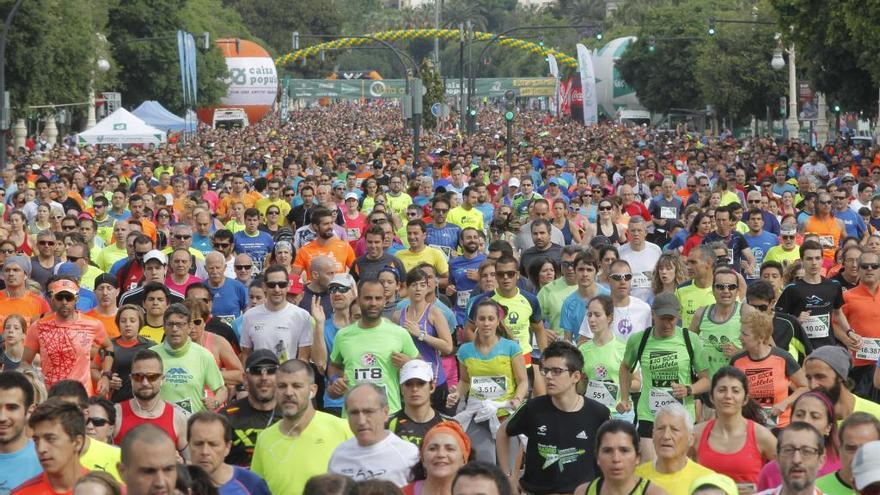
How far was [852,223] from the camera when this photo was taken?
694 inches

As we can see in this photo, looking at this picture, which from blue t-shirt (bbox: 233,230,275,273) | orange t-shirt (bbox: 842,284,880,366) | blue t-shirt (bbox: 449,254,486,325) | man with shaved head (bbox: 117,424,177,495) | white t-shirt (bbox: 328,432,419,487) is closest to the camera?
man with shaved head (bbox: 117,424,177,495)

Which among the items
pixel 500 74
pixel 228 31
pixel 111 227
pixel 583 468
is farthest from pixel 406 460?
pixel 500 74

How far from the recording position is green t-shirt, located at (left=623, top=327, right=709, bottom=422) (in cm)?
1034

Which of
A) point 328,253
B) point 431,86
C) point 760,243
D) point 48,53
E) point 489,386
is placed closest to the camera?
point 489,386

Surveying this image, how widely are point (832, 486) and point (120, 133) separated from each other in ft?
117

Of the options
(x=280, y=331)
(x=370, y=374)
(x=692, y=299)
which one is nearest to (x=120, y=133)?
(x=692, y=299)

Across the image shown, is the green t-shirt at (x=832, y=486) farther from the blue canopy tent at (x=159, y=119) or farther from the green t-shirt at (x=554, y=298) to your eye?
the blue canopy tent at (x=159, y=119)

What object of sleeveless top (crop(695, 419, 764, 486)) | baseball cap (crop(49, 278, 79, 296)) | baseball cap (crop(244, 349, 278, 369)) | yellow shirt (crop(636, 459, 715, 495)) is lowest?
sleeveless top (crop(695, 419, 764, 486))

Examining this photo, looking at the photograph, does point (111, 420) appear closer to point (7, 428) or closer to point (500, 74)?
point (7, 428)

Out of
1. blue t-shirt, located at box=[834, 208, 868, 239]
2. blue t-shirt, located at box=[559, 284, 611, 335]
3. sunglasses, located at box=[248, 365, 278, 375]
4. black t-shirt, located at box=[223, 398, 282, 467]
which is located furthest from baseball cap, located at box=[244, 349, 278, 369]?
blue t-shirt, located at box=[834, 208, 868, 239]

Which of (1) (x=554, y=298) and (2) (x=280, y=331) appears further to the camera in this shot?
(1) (x=554, y=298)

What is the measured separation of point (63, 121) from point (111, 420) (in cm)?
5901

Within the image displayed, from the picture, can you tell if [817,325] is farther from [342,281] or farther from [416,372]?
[416,372]

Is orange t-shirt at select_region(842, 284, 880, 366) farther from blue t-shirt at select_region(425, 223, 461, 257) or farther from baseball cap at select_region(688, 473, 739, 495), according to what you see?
baseball cap at select_region(688, 473, 739, 495)
